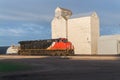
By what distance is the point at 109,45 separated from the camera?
76.8 m

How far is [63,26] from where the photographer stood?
88.2 meters

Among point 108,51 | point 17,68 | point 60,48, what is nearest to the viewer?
point 17,68

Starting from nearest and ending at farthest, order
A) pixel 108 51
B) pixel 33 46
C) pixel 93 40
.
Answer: pixel 33 46 → pixel 108 51 → pixel 93 40

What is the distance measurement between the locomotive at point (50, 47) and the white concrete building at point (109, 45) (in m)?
14.7

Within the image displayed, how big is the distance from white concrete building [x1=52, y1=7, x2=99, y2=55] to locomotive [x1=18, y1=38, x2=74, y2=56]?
18253 mm

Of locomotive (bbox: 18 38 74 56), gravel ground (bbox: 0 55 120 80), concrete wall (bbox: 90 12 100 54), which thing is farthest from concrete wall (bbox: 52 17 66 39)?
gravel ground (bbox: 0 55 120 80)

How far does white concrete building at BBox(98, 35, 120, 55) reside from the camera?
246 ft

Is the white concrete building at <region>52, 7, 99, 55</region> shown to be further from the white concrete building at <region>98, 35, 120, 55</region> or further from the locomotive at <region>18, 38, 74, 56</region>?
the locomotive at <region>18, 38, 74, 56</region>

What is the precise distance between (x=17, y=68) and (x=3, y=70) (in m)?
1.84

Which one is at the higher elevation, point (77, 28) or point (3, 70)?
point (77, 28)

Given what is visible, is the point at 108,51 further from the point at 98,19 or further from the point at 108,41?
the point at 98,19

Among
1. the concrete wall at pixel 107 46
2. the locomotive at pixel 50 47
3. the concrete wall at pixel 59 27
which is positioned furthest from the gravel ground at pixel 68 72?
the concrete wall at pixel 59 27

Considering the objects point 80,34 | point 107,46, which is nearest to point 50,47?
point 107,46

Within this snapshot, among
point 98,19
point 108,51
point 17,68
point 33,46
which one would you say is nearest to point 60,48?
point 33,46
